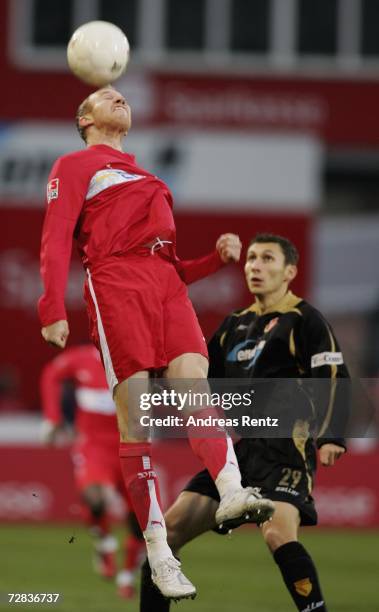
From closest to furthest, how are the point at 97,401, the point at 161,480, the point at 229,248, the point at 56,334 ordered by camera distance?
the point at 56,334
the point at 229,248
the point at 97,401
the point at 161,480

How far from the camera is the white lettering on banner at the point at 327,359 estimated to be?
22.0 feet

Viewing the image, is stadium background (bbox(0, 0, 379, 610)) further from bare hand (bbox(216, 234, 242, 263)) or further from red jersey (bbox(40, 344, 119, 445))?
bare hand (bbox(216, 234, 242, 263))

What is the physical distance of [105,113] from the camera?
6648 mm

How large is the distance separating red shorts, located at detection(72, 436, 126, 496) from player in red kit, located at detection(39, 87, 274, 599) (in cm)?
584

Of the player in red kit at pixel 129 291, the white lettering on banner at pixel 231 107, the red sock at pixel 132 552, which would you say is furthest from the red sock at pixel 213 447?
the white lettering on banner at pixel 231 107

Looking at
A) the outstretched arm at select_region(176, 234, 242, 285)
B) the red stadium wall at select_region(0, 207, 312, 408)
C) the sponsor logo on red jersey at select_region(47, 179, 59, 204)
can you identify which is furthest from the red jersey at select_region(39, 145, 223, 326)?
the red stadium wall at select_region(0, 207, 312, 408)

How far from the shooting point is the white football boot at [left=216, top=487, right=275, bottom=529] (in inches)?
238

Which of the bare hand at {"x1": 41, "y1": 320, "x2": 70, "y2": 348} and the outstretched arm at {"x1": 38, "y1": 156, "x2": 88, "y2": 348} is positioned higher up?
the outstretched arm at {"x1": 38, "y1": 156, "x2": 88, "y2": 348}

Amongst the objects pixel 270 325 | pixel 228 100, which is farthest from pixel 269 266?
pixel 228 100

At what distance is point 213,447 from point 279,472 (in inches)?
24.4

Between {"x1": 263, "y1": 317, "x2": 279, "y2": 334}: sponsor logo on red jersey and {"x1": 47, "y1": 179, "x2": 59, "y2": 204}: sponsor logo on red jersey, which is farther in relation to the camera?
{"x1": 263, "y1": 317, "x2": 279, "y2": 334}: sponsor logo on red jersey

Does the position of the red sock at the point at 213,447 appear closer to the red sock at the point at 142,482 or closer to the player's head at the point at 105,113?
the red sock at the point at 142,482

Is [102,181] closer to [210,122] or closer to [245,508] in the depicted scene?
[245,508]

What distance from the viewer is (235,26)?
22312mm
